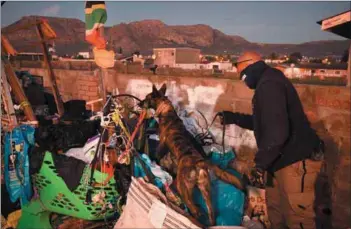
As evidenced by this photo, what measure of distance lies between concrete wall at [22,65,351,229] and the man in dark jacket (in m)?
0.73

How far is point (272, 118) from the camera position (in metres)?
2.64

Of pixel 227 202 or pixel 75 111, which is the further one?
pixel 75 111

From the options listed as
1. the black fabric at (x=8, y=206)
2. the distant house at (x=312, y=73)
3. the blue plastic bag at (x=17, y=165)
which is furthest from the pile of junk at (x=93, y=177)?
the distant house at (x=312, y=73)

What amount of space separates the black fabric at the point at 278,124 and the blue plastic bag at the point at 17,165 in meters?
3.13

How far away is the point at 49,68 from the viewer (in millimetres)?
6227

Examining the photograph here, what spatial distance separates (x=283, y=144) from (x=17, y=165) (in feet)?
11.5

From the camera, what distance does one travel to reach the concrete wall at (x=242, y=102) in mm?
3551

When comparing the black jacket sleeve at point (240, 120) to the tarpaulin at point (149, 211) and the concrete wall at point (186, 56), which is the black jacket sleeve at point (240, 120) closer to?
the tarpaulin at point (149, 211)

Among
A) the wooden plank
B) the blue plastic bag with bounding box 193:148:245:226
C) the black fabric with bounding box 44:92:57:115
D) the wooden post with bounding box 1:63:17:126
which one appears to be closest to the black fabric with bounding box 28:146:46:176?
the wooden post with bounding box 1:63:17:126

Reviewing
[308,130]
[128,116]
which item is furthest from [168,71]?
[308,130]

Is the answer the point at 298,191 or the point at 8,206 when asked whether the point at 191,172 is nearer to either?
the point at 298,191

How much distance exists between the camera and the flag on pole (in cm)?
399

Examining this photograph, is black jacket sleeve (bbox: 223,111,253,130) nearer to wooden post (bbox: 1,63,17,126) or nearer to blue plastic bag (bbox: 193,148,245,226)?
blue plastic bag (bbox: 193,148,245,226)

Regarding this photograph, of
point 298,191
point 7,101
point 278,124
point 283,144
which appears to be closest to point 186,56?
point 7,101
